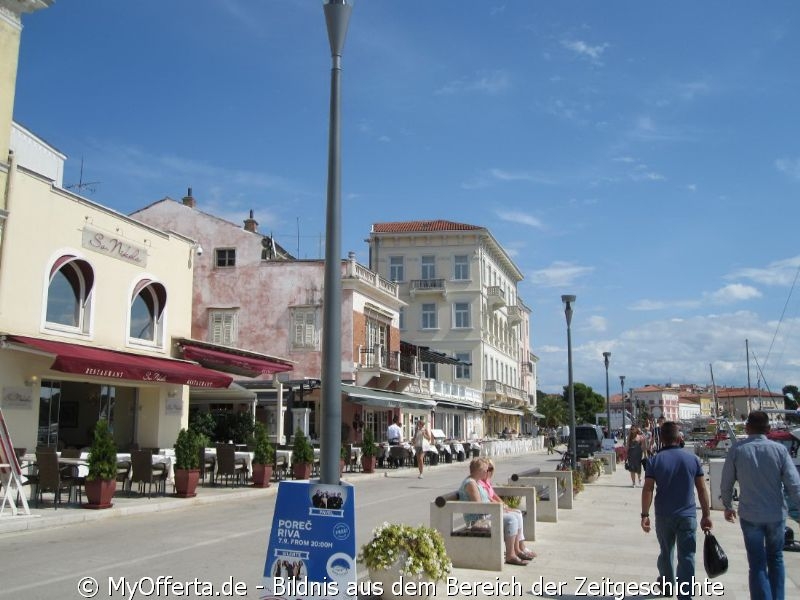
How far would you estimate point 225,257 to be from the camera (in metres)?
34.9

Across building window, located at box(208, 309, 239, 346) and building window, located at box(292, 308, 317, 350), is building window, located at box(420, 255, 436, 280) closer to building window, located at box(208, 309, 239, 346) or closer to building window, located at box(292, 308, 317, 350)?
building window, located at box(292, 308, 317, 350)

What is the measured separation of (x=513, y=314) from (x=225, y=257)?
36.8 m

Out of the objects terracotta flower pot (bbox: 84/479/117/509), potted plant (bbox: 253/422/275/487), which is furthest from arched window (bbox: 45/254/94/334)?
potted plant (bbox: 253/422/275/487)

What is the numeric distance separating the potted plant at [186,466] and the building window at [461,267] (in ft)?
136

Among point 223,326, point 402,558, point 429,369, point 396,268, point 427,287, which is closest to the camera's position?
point 402,558

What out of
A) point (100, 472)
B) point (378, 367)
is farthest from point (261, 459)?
point (378, 367)

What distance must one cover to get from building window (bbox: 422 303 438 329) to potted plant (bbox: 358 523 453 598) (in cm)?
4926

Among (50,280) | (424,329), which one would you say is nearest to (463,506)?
(50,280)

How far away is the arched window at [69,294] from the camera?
1664cm

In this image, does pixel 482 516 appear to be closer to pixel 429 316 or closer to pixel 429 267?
pixel 429 316

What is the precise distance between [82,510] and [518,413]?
55.5 m

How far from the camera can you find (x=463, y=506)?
8.52m

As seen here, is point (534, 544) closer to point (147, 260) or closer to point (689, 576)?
point (689, 576)

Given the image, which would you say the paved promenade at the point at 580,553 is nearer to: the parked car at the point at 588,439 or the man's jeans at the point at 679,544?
the man's jeans at the point at 679,544
